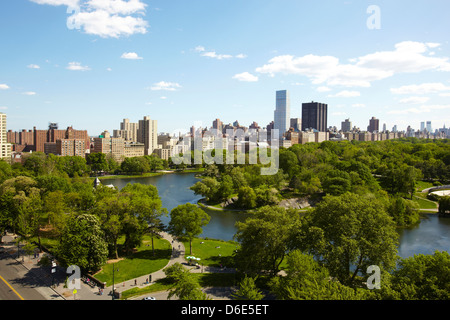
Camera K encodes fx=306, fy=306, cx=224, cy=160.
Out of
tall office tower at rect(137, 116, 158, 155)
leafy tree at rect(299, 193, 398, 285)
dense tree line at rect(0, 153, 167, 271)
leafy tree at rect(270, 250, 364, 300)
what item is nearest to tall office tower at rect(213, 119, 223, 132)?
tall office tower at rect(137, 116, 158, 155)

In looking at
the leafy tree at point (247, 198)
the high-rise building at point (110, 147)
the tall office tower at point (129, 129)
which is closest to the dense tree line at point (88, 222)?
the leafy tree at point (247, 198)

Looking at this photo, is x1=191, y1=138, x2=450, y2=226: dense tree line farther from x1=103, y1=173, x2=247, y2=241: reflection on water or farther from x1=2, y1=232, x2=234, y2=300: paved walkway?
x1=2, y1=232, x2=234, y2=300: paved walkway

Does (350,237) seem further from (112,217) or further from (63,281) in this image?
(63,281)

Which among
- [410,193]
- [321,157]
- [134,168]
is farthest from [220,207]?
[134,168]

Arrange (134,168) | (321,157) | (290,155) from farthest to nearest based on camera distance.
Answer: (134,168) < (321,157) < (290,155)
